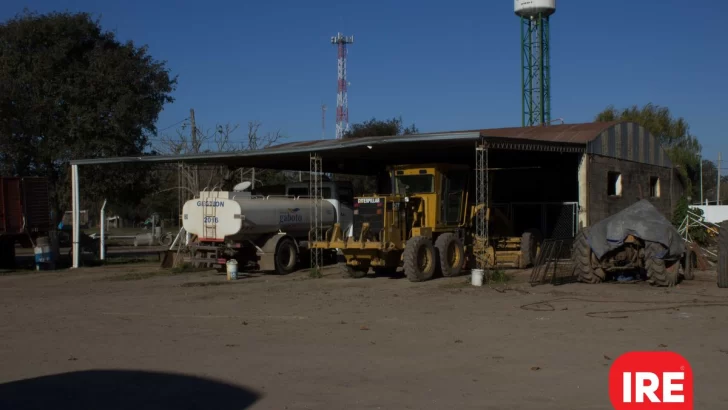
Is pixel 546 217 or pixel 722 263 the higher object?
pixel 546 217

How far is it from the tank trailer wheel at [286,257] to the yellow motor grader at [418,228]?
1722 millimetres

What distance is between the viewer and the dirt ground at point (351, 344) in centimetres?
742

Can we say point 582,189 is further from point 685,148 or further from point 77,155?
point 685,148

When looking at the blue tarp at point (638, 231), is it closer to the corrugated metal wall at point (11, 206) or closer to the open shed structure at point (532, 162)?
the open shed structure at point (532, 162)

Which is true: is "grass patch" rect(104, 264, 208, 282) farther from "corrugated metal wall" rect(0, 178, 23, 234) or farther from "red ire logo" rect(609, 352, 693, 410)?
"red ire logo" rect(609, 352, 693, 410)

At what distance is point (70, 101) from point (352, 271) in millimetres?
15780

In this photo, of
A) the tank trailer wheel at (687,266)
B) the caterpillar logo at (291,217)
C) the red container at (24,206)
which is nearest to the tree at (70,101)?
the red container at (24,206)

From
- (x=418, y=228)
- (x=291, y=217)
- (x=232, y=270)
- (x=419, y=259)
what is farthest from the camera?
(x=291, y=217)

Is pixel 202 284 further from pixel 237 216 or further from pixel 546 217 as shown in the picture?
pixel 546 217

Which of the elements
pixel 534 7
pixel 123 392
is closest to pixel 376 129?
pixel 534 7

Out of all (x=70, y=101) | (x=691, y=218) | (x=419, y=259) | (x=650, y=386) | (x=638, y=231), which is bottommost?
(x=650, y=386)

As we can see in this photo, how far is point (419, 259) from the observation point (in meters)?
18.2

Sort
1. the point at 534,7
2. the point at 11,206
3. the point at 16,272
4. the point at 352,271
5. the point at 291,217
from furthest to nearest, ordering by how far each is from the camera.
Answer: the point at 534,7, the point at 11,206, the point at 16,272, the point at 291,217, the point at 352,271

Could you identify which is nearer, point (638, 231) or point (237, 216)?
point (638, 231)
